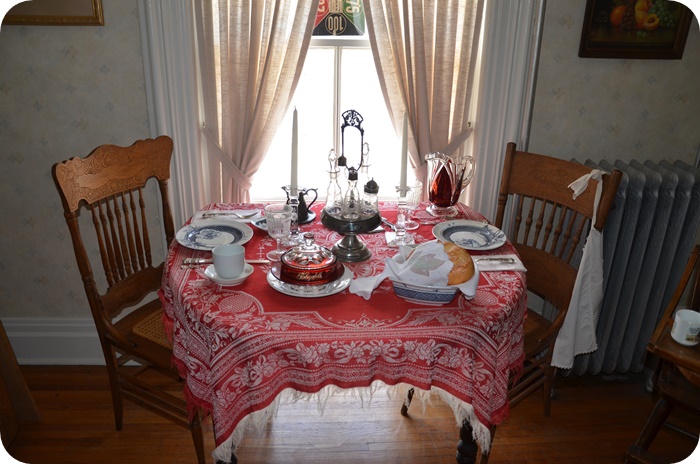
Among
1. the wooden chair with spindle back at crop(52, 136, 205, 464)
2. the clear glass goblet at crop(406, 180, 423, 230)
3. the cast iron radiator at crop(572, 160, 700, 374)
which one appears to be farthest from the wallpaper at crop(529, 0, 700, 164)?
the wooden chair with spindle back at crop(52, 136, 205, 464)

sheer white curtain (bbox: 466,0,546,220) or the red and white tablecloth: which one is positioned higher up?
sheer white curtain (bbox: 466,0,546,220)

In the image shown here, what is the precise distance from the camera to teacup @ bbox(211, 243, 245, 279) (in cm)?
163

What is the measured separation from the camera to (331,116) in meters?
2.68

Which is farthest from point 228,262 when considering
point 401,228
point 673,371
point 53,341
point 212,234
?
point 673,371

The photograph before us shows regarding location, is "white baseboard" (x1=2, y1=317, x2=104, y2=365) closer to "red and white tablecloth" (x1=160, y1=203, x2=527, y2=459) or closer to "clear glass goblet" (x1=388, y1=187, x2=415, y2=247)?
"red and white tablecloth" (x1=160, y1=203, x2=527, y2=459)

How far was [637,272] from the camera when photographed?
7.80 feet

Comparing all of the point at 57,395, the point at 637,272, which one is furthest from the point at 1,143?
the point at 637,272

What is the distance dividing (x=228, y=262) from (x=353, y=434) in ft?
3.44

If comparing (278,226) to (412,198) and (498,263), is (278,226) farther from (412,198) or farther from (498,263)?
(498,263)

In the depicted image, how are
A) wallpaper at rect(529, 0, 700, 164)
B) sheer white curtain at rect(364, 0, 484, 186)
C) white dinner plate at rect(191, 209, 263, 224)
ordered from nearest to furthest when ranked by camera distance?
white dinner plate at rect(191, 209, 263, 224) < sheer white curtain at rect(364, 0, 484, 186) < wallpaper at rect(529, 0, 700, 164)

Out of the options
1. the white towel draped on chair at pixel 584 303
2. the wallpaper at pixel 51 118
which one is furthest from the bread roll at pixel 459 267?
the wallpaper at pixel 51 118

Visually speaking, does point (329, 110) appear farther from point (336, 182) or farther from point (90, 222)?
point (90, 222)

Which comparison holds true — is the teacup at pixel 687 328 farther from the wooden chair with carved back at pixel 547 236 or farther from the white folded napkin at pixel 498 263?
the white folded napkin at pixel 498 263

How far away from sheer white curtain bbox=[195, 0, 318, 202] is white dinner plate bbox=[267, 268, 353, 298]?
954mm
